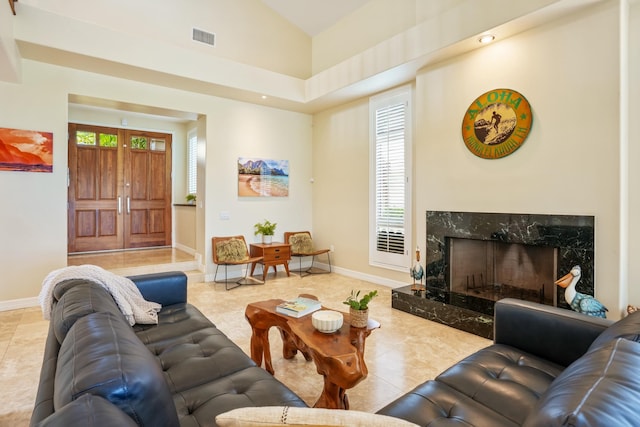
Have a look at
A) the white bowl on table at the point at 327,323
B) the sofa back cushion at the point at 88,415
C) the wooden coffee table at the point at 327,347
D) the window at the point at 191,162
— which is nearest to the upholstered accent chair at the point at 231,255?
the wooden coffee table at the point at 327,347

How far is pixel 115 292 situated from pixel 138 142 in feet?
20.0

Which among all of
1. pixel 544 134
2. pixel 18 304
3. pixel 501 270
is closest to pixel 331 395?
pixel 501 270

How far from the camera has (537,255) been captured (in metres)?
3.47

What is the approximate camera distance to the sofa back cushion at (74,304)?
1.36 meters

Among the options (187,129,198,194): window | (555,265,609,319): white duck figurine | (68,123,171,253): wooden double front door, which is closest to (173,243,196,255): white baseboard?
(68,123,171,253): wooden double front door

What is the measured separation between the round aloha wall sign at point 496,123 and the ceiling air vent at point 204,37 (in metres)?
3.86

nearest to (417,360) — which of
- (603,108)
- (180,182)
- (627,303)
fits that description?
(627,303)

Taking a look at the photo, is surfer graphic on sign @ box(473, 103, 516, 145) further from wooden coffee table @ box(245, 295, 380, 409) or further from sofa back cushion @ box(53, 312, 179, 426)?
sofa back cushion @ box(53, 312, 179, 426)

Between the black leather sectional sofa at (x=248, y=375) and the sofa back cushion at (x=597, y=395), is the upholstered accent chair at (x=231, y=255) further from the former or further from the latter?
the sofa back cushion at (x=597, y=395)

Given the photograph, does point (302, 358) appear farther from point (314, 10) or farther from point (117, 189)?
point (117, 189)

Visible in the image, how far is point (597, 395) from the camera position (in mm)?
813

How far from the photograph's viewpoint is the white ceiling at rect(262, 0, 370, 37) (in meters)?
5.30

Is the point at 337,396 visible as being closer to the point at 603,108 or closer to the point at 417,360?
the point at 417,360

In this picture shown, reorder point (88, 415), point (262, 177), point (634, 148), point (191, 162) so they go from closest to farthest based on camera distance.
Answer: point (88, 415) → point (634, 148) → point (262, 177) → point (191, 162)
